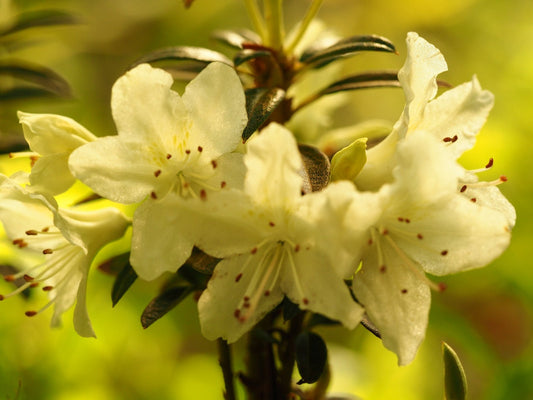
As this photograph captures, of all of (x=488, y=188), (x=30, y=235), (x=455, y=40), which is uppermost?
(x=488, y=188)

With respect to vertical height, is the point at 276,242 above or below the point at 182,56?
below

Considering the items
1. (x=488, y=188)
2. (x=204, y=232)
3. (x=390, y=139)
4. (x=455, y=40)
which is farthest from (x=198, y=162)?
(x=455, y=40)

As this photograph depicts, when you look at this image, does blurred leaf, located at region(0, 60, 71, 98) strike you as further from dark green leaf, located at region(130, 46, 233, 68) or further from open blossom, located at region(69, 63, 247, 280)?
open blossom, located at region(69, 63, 247, 280)

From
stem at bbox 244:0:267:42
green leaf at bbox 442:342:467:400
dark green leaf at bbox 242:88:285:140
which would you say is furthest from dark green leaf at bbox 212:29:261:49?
green leaf at bbox 442:342:467:400

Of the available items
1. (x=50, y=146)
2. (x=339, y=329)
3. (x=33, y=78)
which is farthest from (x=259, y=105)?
(x=339, y=329)

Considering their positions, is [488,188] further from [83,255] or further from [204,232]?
[83,255]

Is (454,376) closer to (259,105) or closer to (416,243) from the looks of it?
(416,243)
